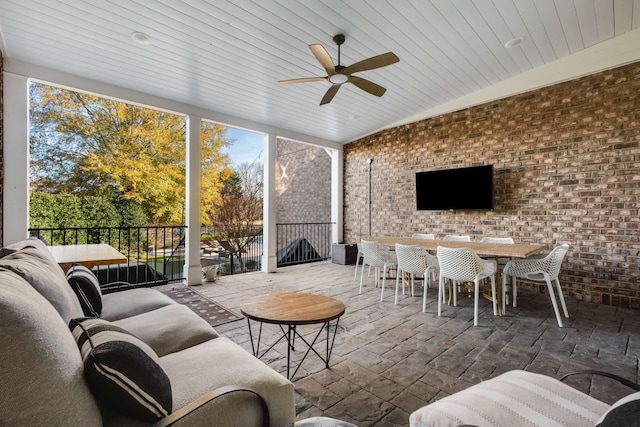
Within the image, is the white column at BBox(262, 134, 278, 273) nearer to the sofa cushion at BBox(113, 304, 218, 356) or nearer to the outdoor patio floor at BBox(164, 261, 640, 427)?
the outdoor patio floor at BBox(164, 261, 640, 427)

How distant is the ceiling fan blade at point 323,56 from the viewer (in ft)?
8.63

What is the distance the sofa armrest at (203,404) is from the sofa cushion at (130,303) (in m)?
1.29

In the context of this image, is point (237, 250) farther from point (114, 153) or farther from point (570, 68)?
point (570, 68)

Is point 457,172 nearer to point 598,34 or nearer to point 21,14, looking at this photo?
point 598,34

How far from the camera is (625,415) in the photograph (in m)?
0.72

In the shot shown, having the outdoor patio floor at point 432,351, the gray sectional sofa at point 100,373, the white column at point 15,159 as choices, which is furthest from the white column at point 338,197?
the gray sectional sofa at point 100,373

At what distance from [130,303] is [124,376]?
1564mm

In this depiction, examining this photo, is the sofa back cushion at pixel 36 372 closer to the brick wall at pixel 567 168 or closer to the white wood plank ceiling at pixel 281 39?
the white wood plank ceiling at pixel 281 39

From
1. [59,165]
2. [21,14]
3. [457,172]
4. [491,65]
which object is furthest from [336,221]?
[59,165]

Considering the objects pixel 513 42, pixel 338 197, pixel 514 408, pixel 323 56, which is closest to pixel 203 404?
pixel 514 408

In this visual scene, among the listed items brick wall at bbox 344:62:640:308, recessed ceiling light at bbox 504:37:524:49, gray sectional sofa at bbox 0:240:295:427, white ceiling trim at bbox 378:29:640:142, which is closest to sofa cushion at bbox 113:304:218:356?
gray sectional sofa at bbox 0:240:295:427

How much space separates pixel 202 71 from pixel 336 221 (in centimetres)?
435

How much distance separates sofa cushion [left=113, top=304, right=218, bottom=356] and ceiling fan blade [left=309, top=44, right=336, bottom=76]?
2329mm

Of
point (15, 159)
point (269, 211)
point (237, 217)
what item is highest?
point (15, 159)
